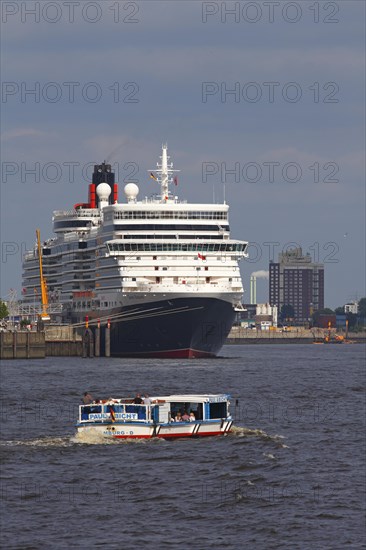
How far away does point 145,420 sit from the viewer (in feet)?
193

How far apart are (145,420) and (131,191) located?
99994 millimetres

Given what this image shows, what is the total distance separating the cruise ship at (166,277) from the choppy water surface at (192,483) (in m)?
51.2

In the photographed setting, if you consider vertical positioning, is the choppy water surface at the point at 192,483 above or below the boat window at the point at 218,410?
below

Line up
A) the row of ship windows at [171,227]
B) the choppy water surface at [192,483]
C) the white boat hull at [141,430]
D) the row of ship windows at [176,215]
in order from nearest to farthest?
the choppy water surface at [192,483] → the white boat hull at [141,430] → the row of ship windows at [171,227] → the row of ship windows at [176,215]

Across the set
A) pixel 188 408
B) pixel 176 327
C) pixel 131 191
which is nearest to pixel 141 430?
pixel 188 408

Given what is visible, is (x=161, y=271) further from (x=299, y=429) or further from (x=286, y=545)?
(x=286, y=545)

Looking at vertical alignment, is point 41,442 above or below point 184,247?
below

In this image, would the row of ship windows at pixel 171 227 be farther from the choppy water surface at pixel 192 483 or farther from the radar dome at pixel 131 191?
the choppy water surface at pixel 192 483

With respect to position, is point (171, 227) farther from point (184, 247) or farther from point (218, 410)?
point (218, 410)

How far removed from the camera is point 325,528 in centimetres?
3966

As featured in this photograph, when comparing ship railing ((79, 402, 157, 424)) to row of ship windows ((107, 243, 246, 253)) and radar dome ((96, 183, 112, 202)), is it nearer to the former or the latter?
row of ship windows ((107, 243, 246, 253))

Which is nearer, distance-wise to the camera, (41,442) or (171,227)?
(41,442)

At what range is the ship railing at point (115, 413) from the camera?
58750 millimetres

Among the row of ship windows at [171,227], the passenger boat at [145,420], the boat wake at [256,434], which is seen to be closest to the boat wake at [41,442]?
the passenger boat at [145,420]
